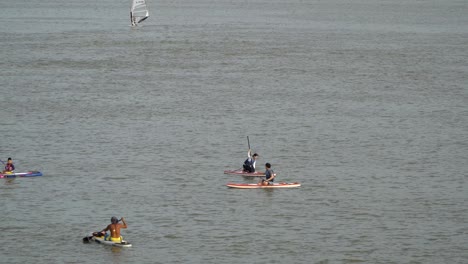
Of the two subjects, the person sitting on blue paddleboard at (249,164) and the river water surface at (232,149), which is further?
the person sitting on blue paddleboard at (249,164)

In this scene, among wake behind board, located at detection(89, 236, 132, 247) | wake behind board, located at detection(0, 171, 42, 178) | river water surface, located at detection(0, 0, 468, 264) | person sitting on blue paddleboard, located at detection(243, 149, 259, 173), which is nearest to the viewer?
wake behind board, located at detection(89, 236, 132, 247)

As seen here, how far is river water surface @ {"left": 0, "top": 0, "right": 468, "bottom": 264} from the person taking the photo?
1298 inches

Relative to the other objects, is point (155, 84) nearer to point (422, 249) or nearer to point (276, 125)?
point (276, 125)

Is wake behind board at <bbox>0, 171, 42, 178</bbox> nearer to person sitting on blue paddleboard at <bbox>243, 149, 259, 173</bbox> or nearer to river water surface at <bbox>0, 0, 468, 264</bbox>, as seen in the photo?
river water surface at <bbox>0, 0, 468, 264</bbox>

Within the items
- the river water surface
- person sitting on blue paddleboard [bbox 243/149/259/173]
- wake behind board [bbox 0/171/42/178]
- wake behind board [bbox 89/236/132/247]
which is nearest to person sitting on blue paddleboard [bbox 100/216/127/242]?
wake behind board [bbox 89/236/132/247]

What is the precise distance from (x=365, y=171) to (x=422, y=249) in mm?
10985

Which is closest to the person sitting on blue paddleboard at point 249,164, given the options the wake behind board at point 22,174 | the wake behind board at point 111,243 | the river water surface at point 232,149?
the river water surface at point 232,149

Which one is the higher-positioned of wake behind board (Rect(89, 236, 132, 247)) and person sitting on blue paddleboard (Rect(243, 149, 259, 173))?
person sitting on blue paddleboard (Rect(243, 149, 259, 173))

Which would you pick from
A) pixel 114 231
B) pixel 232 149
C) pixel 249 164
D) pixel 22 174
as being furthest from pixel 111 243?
pixel 232 149

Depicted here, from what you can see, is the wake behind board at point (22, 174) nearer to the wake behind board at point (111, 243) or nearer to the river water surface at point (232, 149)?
the river water surface at point (232, 149)

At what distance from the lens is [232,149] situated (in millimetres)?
47781

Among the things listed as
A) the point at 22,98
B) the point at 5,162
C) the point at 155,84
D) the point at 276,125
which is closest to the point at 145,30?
the point at 155,84

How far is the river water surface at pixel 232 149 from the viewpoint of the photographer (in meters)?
33.0

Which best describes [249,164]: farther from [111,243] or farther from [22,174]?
[111,243]
